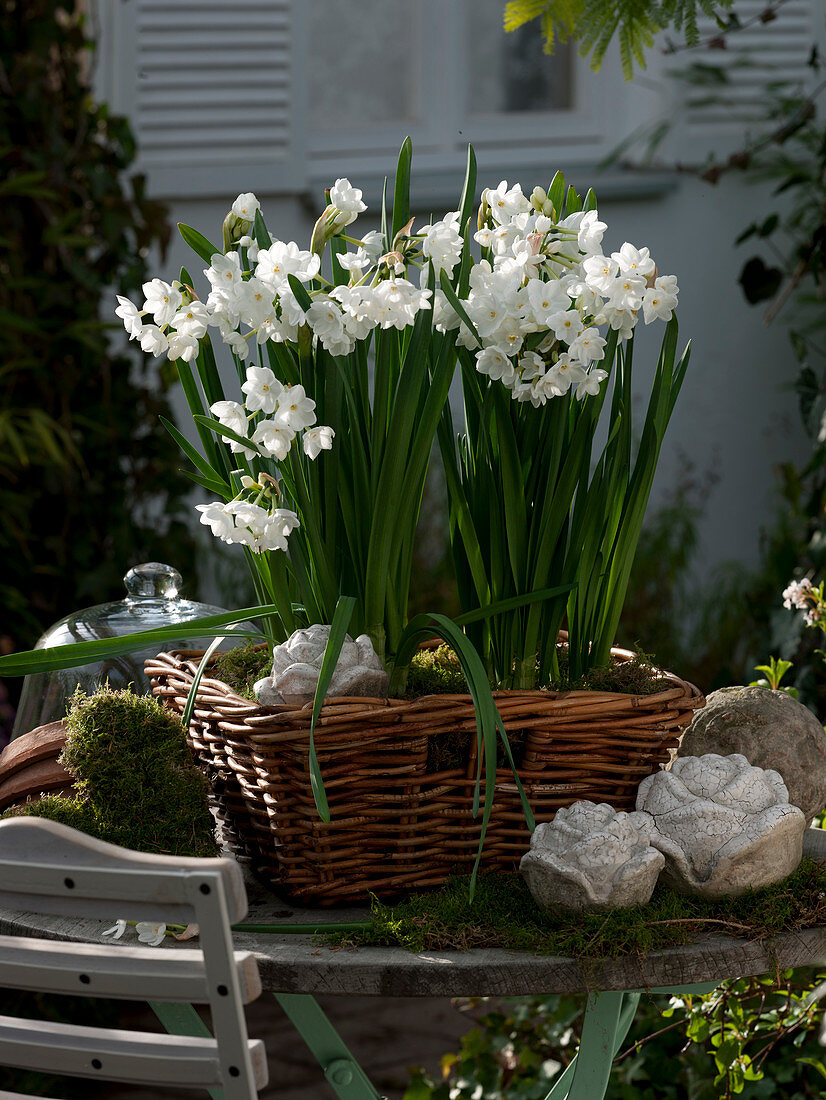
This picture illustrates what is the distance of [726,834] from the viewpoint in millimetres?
1039

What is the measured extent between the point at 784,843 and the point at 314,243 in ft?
2.28

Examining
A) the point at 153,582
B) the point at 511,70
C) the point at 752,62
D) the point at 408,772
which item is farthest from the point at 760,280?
the point at 408,772

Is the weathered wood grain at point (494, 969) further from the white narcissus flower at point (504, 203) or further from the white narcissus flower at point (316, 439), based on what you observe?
the white narcissus flower at point (504, 203)

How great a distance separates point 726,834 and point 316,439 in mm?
508

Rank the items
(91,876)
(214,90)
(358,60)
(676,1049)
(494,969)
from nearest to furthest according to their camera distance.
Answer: (91,876) < (494,969) < (676,1049) < (214,90) < (358,60)

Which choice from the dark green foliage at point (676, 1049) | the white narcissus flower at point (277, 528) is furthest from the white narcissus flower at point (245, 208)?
the dark green foliage at point (676, 1049)

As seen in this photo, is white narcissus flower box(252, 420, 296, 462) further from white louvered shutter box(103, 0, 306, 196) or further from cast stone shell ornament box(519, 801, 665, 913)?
white louvered shutter box(103, 0, 306, 196)

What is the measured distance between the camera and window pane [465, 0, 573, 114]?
4211mm

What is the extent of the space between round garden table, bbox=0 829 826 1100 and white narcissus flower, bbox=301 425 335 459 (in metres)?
0.42

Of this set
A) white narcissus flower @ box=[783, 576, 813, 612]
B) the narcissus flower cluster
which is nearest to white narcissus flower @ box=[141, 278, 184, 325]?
the narcissus flower cluster

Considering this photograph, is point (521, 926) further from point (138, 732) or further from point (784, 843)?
point (138, 732)

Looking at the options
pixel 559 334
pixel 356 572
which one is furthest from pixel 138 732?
pixel 559 334

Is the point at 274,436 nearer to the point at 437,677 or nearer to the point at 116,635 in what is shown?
the point at 437,677

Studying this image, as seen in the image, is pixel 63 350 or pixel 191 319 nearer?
pixel 191 319
